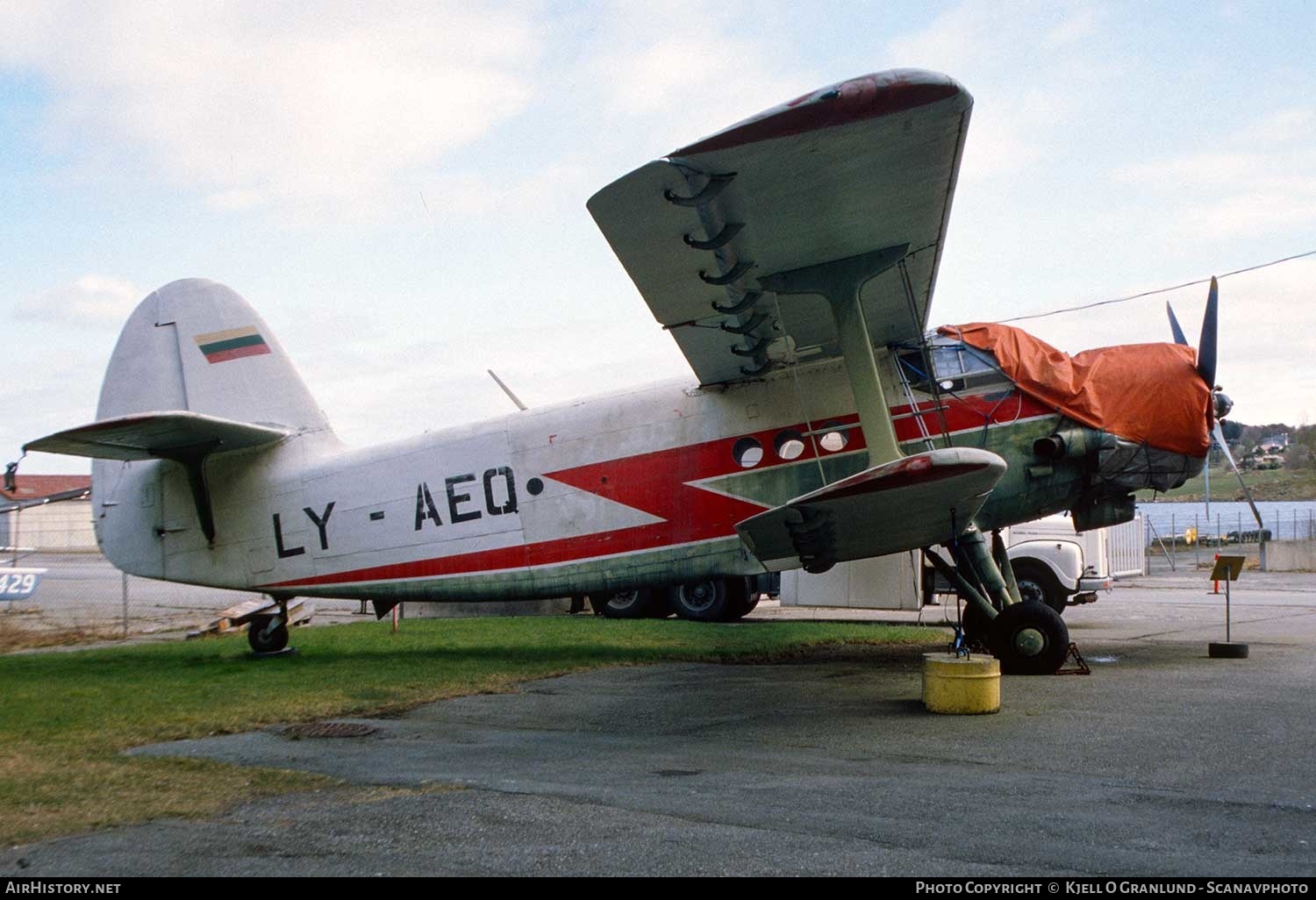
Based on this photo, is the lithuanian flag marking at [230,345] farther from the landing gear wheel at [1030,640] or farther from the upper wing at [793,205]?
the landing gear wheel at [1030,640]

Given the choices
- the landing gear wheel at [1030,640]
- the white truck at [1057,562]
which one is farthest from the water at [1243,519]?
the landing gear wheel at [1030,640]

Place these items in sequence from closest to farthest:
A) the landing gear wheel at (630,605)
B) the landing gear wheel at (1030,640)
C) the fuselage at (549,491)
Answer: the landing gear wheel at (1030,640) < the fuselage at (549,491) < the landing gear wheel at (630,605)

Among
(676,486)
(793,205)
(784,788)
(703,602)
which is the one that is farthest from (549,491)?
(703,602)

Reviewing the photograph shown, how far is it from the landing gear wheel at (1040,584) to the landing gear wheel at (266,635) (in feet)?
32.3

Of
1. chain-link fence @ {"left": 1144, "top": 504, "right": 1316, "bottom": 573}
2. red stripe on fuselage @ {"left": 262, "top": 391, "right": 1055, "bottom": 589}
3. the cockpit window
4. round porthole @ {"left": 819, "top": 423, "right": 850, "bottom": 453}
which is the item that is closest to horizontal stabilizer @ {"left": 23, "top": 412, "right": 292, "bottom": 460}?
red stripe on fuselage @ {"left": 262, "top": 391, "right": 1055, "bottom": 589}

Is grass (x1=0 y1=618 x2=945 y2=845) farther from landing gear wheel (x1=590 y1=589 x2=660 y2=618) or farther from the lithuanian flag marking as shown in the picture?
Answer: the lithuanian flag marking

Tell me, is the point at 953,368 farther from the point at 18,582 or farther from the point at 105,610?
the point at 105,610

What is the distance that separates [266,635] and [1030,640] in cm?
838

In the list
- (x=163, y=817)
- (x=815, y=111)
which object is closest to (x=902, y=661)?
(x=815, y=111)

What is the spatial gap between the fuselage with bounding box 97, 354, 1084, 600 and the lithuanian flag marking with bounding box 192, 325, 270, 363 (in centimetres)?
118

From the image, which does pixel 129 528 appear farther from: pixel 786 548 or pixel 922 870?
pixel 922 870

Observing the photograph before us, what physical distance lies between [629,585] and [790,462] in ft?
7.15

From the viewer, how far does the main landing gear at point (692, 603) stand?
17703 millimetres

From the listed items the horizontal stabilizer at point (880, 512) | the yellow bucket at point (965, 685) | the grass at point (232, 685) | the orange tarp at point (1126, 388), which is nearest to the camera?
the grass at point (232, 685)
